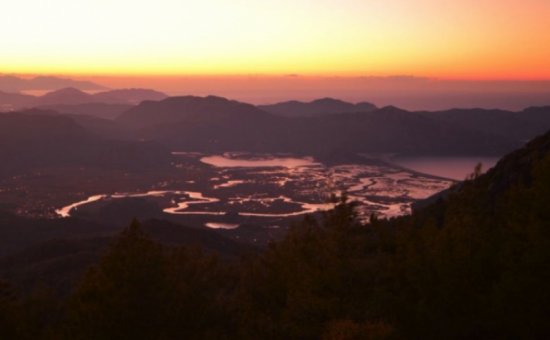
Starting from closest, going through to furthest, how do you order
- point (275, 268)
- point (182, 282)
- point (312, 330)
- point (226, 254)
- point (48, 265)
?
point (312, 330)
point (182, 282)
point (275, 268)
point (48, 265)
point (226, 254)

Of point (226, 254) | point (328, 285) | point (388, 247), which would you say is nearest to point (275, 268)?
point (328, 285)

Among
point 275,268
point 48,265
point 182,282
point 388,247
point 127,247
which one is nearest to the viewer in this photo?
point 127,247

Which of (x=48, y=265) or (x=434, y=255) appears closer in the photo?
(x=434, y=255)

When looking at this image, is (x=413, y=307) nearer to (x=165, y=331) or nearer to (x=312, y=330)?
(x=312, y=330)

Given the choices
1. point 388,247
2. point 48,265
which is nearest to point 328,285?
point 388,247

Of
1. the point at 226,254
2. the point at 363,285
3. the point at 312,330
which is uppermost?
the point at 363,285

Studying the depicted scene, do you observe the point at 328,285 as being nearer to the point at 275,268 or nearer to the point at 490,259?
the point at 275,268

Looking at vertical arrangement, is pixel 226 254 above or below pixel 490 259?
below
